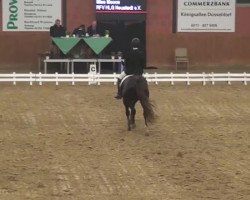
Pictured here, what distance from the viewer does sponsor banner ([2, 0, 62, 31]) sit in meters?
27.9

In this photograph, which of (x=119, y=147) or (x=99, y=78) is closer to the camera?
(x=119, y=147)

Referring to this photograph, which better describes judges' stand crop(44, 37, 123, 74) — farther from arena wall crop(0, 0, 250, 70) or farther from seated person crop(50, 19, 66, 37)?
arena wall crop(0, 0, 250, 70)

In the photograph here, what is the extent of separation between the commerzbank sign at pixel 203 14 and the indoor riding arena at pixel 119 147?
8695 millimetres

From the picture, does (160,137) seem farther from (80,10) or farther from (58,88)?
(80,10)

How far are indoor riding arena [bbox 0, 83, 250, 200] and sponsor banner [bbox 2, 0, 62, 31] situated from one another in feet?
26.7

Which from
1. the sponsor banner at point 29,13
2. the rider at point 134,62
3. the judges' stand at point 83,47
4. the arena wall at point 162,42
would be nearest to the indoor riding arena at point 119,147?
the rider at point 134,62

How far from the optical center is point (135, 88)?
13531 millimetres

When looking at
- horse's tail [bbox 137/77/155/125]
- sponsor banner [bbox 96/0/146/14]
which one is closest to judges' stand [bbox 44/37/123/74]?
sponsor banner [bbox 96/0/146/14]

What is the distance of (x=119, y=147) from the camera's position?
41.2 ft

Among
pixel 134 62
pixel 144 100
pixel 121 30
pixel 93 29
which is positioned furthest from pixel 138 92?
pixel 121 30

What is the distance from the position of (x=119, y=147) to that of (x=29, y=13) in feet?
54.0

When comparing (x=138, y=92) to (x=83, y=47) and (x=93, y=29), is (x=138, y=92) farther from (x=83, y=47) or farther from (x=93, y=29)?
(x=93, y=29)

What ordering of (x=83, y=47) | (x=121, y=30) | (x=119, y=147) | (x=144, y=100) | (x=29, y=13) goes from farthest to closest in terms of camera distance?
1. (x=121, y=30)
2. (x=29, y=13)
3. (x=83, y=47)
4. (x=144, y=100)
5. (x=119, y=147)

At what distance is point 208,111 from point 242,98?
2604 mm
